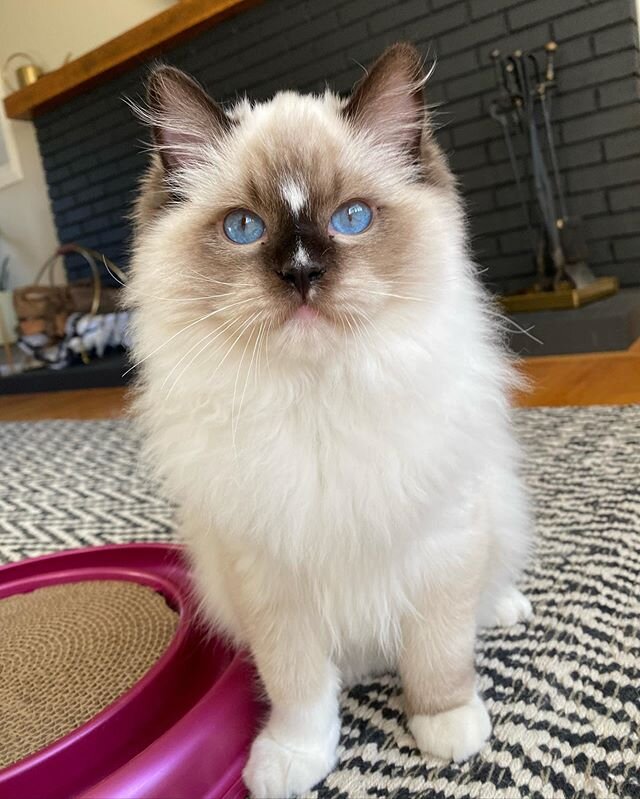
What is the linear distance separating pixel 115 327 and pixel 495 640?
136 inches

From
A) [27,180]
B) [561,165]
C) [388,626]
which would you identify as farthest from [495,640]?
[27,180]

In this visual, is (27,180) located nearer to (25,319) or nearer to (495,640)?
(25,319)

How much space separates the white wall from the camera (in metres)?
4.27

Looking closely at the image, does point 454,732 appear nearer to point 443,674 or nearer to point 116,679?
point 443,674

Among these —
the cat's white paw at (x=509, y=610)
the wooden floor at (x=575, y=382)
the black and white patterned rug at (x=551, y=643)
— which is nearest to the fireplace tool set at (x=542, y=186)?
the wooden floor at (x=575, y=382)

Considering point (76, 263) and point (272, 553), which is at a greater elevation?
point (76, 263)

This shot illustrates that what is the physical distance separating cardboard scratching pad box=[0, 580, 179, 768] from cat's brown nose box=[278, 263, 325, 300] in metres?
0.59

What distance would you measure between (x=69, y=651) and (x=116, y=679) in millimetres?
113

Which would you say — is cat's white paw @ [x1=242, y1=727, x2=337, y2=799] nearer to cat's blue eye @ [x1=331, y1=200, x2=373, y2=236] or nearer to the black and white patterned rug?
the black and white patterned rug

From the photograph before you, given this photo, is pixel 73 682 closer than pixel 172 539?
Yes

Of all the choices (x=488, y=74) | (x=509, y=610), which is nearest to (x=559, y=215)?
(x=488, y=74)

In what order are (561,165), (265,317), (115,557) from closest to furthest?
(265,317) → (115,557) → (561,165)

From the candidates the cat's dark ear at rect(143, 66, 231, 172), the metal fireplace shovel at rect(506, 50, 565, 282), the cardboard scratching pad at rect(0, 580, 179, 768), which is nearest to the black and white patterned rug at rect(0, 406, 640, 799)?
the cardboard scratching pad at rect(0, 580, 179, 768)

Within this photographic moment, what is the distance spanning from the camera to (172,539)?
146 centimetres
